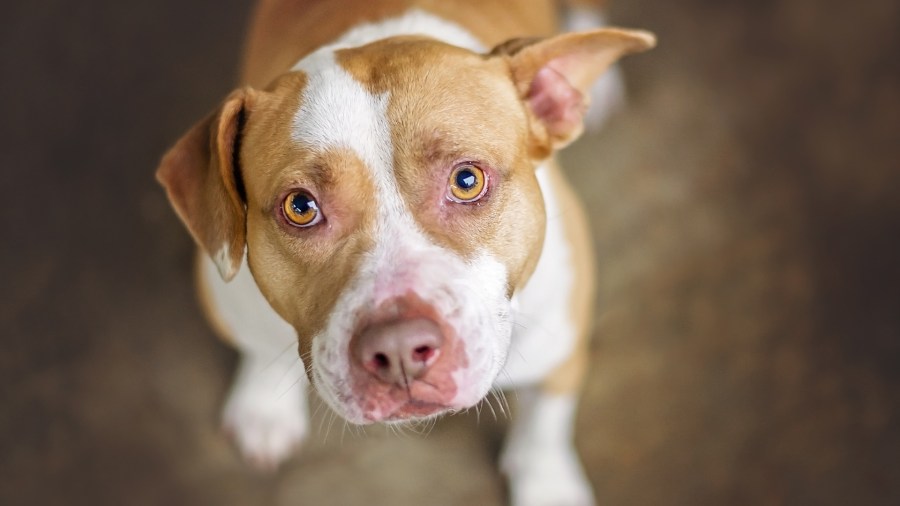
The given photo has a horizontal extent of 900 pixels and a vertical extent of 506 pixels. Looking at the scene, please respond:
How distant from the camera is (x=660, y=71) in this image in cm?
352

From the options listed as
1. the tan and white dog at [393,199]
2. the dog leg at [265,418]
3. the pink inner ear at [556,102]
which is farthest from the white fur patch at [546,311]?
the dog leg at [265,418]

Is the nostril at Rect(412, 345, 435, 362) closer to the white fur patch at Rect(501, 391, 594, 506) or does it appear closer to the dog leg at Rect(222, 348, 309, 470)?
the white fur patch at Rect(501, 391, 594, 506)

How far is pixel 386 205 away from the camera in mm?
1894

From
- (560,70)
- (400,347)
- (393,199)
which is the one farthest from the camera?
(560,70)

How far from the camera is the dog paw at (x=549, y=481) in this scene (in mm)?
2980

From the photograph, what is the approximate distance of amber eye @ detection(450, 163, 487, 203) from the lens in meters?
1.94

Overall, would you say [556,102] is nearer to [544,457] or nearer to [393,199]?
[393,199]

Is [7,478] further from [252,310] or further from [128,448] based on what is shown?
[252,310]

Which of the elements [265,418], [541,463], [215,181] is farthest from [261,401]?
[215,181]

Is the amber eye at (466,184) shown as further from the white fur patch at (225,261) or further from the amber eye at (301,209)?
the white fur patch at (225,261)

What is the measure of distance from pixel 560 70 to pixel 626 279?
4.37ft

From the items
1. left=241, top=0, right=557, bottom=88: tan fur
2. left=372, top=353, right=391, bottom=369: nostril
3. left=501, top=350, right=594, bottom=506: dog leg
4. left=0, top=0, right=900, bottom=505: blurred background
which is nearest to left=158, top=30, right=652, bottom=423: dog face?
left=372, top=353, right=391, bottom=369: nostril

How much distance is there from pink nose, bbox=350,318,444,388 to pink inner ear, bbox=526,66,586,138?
0.67m

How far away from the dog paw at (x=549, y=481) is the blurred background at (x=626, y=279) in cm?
11
